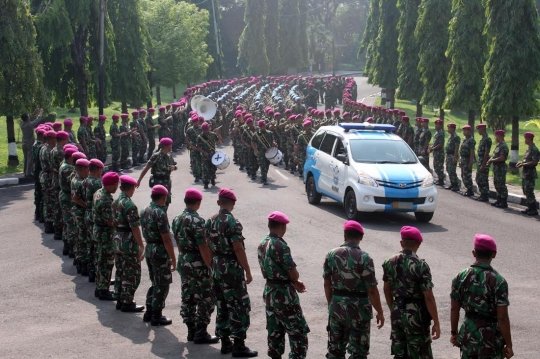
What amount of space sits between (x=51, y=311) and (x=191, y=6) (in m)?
48.3

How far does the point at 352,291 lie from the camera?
7.45 metres

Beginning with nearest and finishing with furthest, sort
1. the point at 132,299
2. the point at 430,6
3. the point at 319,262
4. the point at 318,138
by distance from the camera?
1. the point at 132,299
2. the point at 319,262
3. the point at 318,138
4. the point at 430,6

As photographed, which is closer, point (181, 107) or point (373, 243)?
point (373, 243)

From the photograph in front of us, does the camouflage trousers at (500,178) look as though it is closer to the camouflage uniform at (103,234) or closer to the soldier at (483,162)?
the soldier at (483,162)

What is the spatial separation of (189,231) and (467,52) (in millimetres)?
22469

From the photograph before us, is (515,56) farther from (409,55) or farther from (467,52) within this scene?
(409,55)

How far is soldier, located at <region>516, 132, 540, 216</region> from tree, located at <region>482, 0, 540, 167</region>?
270 inches

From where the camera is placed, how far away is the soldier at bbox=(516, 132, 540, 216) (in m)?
17.7

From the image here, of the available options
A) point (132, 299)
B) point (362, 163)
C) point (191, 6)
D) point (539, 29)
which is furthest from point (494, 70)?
point (191, 6)

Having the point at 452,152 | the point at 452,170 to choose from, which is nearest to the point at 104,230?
the point at 452,152

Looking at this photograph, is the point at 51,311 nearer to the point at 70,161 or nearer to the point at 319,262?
the point at 70,161

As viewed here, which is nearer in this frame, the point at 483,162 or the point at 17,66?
the point at 483,162

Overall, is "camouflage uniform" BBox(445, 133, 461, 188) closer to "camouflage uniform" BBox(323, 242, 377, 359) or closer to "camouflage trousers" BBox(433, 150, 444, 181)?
"camouflage trousers" BBox(433, 150, 444, 181)

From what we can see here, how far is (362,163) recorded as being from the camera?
1722 centimetres
